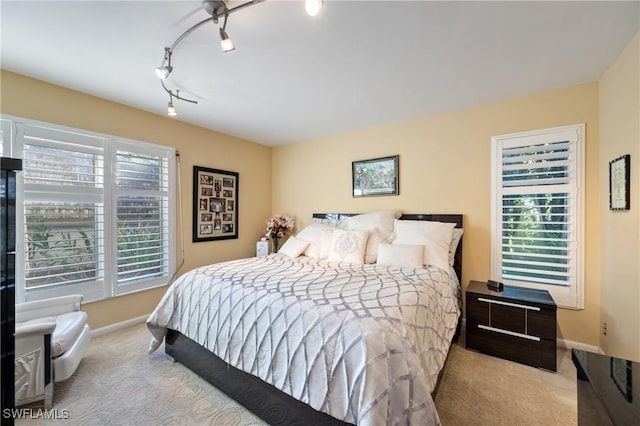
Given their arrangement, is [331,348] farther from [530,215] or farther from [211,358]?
[530,215]

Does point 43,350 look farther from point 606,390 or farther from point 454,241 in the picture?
point 454,241

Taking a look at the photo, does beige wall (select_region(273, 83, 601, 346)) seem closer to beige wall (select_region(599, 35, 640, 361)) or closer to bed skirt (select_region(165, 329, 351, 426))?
beige wall (select_region(599, 35, 640, 361))

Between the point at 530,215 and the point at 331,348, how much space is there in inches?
102

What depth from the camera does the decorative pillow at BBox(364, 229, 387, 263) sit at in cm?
289

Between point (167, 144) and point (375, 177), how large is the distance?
282cm

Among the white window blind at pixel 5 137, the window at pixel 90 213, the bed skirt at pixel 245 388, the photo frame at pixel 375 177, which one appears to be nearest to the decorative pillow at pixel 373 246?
the photo frame at pixel 375 177

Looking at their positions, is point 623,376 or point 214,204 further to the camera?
point 214,204

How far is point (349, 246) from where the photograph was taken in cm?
291

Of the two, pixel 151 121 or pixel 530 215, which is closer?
pixel 530 215

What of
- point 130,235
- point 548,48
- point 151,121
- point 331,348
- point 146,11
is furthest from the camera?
point 151,121

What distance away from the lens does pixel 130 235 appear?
118 inches

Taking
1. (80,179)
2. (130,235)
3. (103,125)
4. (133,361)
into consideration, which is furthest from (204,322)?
(103,125)

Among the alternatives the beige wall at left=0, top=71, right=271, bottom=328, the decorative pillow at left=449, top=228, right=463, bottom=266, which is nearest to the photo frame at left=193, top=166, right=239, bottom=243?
the beige wall at left=0, top=71, right=271, bottom=328

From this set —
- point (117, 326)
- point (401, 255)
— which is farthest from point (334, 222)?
point (117, 326)
